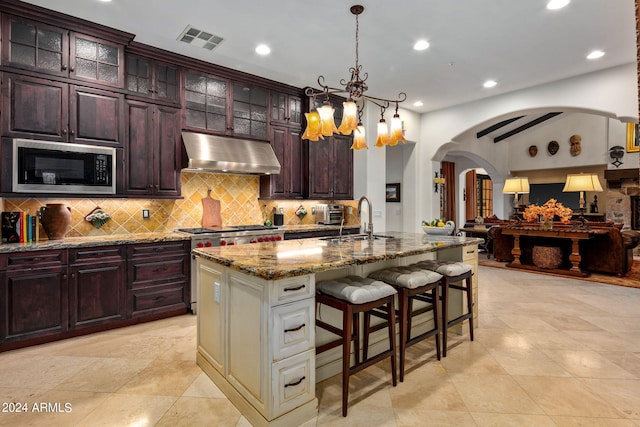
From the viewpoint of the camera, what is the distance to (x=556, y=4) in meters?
3.11

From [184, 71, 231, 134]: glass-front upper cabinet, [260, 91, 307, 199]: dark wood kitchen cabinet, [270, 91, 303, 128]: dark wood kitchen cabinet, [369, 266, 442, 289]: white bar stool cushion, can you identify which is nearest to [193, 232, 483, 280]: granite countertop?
[369, 266, 442, 289]: white bar stool cushion

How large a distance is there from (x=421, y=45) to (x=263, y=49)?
5.90 ft

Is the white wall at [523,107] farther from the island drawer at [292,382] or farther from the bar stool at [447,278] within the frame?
the island drawer at [292,382]

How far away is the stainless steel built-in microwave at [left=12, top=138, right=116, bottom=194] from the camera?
10.0 feet

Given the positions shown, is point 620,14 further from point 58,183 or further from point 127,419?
point 58,183

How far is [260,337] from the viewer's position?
1843 mm

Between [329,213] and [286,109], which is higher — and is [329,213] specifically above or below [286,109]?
below

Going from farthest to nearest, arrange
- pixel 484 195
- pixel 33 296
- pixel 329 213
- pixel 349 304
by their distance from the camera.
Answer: pixel 484 195
pixel 329 213
pixel 33 296
pixel 349 304

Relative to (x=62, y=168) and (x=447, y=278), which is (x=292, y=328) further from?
(x=62, y=168)

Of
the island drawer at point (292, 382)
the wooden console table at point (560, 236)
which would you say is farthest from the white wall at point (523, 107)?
the island drawer at point (292, 382)

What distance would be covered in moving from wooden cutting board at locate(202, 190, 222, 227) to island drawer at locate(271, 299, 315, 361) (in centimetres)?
294

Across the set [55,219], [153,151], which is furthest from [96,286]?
[153,151]

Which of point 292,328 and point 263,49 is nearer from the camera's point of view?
point 292,328

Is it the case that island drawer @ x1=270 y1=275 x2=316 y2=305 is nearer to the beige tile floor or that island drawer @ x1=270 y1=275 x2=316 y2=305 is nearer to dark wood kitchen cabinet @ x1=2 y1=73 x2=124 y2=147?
the beige tile floor
